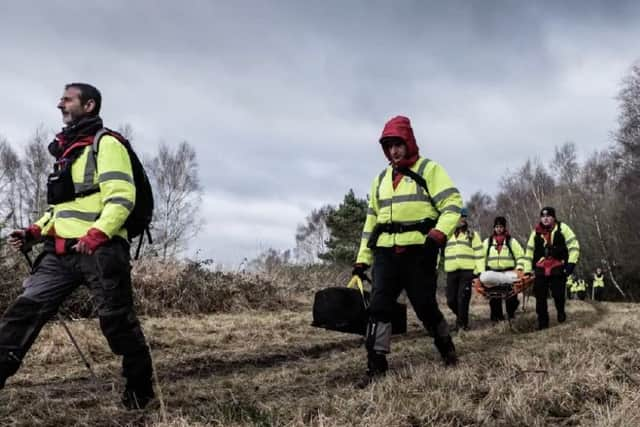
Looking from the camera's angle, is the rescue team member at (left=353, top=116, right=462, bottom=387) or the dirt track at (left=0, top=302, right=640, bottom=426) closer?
the dirt track at (left=0, top=302, right=640, bottom=426)

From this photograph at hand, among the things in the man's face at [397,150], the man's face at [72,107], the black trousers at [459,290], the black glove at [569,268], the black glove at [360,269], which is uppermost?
the man's face at [72,107]

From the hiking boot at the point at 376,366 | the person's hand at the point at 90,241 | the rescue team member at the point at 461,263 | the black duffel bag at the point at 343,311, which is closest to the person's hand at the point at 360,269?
the black duffel bag at the point at 343,311

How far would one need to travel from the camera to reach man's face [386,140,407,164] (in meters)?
5.45

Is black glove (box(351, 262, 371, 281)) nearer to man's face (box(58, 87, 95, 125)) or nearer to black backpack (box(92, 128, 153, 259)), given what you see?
black backpack (box(92, 128, 153, 259))

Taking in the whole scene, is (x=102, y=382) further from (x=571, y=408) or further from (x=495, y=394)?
(x=571, y=408)

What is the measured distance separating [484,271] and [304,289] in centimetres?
679

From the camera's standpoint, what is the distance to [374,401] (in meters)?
3.68

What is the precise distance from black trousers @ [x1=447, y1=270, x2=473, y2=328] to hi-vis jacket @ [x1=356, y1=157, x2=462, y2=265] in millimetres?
6019

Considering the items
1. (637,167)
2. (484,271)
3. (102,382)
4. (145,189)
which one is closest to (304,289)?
(484,271)

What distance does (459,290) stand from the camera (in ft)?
36.8

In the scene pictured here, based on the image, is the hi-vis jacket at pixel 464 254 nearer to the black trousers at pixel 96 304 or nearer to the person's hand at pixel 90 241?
the black trousers at pixel 96 304

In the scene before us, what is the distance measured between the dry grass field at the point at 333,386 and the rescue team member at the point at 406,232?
47 centimetres

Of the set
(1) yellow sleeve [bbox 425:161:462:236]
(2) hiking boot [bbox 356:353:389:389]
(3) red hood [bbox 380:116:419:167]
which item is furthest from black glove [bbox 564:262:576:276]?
(2) hiking boot [bbox 356:353:389:389]

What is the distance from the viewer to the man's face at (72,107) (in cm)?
431
